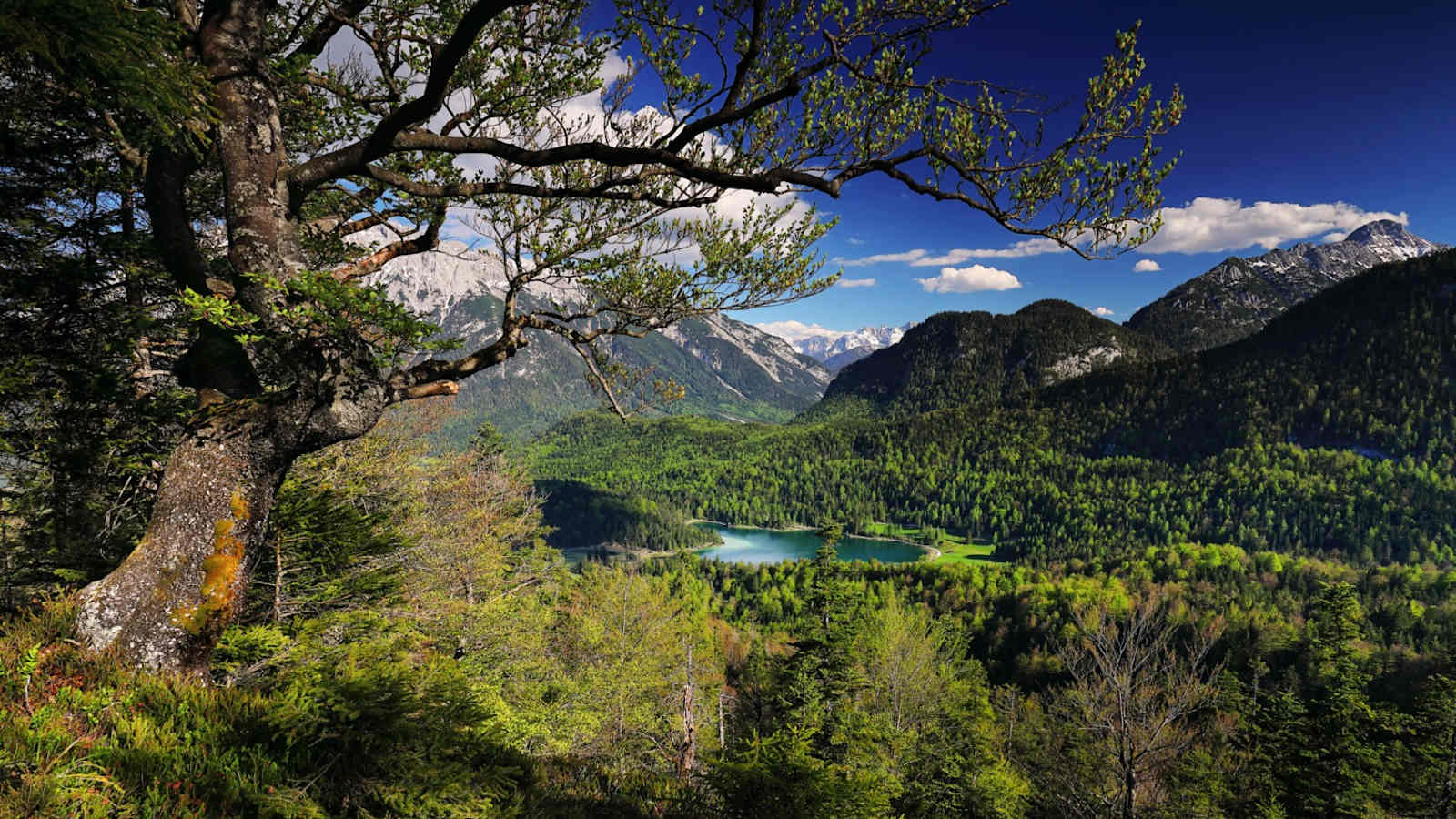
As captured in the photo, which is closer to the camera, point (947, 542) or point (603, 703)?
point (603, 703)

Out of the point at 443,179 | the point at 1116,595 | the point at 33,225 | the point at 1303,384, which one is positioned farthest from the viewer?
the point at 1303,384

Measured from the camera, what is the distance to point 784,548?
170500mm

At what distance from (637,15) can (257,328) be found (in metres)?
3.68

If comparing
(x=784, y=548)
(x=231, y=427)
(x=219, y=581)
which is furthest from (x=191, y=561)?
(x=784, y=548)

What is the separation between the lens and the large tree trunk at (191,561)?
144 inches

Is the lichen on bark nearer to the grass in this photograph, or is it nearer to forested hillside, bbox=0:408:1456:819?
forested hillside, bbox=0:408:1456:819

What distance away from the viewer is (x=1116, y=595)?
72875 mm

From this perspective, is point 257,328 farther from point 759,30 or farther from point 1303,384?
point 1303,384

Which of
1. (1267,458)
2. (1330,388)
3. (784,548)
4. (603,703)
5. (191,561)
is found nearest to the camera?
(191,561)

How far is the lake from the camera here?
6093 inches

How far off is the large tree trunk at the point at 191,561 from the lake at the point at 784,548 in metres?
144

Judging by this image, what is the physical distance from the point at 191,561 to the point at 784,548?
568 feet

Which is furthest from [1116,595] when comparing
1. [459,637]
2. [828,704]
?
[459,637]

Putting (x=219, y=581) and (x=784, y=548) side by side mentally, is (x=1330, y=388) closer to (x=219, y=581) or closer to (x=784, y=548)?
(x=784, y=548)
